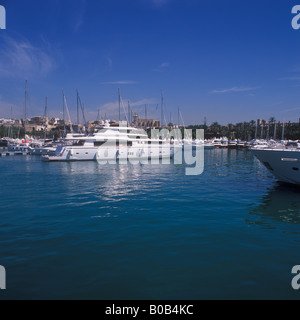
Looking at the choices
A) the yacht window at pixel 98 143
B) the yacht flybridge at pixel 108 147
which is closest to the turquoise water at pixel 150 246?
the yacht flybridge at pixel 108 147

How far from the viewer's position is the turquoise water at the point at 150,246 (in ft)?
18.5

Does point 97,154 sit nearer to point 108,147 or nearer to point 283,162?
point 108,147

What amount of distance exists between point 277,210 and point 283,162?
21.6ft

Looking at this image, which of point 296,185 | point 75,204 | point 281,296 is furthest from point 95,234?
point 296,185

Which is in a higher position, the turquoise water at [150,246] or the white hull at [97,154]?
the white hull at [97,154]

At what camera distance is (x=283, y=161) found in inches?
686

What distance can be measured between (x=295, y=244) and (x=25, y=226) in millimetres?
10397

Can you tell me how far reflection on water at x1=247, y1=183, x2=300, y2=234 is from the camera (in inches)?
411

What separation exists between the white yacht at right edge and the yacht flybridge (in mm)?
23783

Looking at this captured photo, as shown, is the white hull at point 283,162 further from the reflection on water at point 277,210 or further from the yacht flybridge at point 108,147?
the yacht flybridge at point 108,147

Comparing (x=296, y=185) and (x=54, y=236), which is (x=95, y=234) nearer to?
(x=54, y=236)

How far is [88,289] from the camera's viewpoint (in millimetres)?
5582

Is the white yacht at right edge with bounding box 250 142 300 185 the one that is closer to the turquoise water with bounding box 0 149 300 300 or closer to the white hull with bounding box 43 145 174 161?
the turquoise water with bounding box 0 149 300 300

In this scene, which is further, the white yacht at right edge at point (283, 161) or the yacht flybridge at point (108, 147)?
the yacht flybridge at point (108, 147)
